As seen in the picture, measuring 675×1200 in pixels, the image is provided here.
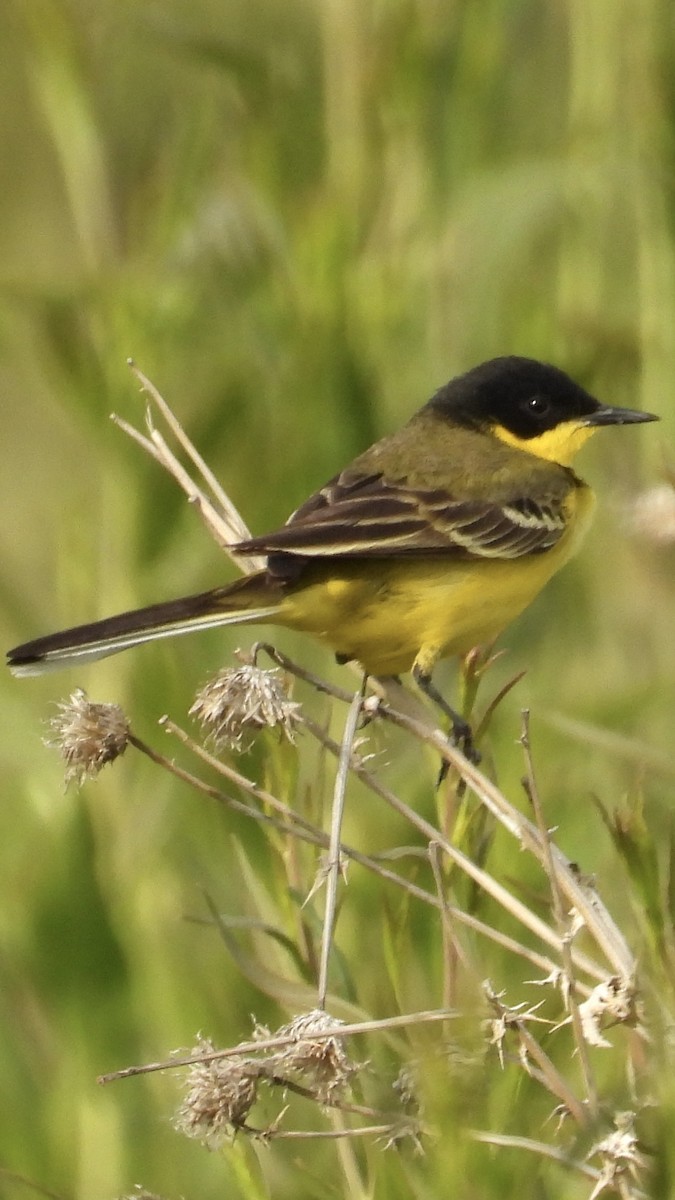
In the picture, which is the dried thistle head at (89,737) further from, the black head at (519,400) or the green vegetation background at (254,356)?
the black head at (519,400)

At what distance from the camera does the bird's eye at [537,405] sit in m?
3.92

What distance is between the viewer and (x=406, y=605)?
10.6 feet

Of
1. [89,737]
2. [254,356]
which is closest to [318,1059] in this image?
[89,737]

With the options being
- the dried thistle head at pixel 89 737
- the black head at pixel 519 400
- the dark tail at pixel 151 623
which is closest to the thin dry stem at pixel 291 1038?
the dried thistle head at pixel 89 737

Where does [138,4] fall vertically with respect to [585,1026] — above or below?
above

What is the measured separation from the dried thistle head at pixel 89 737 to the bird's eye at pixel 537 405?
1991 mm

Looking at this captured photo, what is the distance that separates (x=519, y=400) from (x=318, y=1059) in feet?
7.96

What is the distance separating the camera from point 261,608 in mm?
2924

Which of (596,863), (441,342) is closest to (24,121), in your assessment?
(441,342)

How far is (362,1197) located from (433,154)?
2275 millimetres

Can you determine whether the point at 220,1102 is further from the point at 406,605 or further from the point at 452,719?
the point at 406,605

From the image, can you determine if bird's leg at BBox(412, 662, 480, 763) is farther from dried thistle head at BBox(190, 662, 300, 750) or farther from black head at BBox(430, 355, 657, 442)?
black head at BBox(430, 355, 657, 442)

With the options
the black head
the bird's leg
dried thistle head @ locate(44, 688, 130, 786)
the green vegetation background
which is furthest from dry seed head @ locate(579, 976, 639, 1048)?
the black head

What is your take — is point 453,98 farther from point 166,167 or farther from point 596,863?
point 596,863
